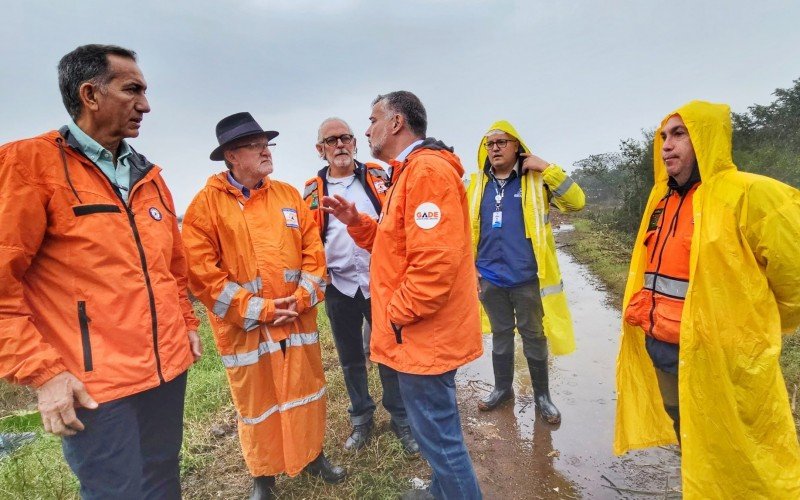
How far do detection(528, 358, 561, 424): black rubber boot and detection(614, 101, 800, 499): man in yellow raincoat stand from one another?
1.46m

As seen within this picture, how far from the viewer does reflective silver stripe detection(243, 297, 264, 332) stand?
244 cm

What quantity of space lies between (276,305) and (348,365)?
3.35ft

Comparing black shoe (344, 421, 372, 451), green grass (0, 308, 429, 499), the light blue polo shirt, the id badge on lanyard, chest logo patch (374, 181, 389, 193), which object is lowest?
green grass (0, 308, 429, 499)

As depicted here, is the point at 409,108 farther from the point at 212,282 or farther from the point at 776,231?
the point at 776,231

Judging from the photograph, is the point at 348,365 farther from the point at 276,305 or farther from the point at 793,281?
the point at 793,281

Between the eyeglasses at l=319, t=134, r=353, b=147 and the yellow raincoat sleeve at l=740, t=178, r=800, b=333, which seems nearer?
the yellow raincoat sleeve at l=740, t=178, r=800, b=333

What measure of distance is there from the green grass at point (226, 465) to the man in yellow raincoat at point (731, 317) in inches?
71.0

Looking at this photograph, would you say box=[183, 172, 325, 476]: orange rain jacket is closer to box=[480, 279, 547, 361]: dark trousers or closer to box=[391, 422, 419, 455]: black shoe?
box=[391, 422, 419, 455]: black shoe

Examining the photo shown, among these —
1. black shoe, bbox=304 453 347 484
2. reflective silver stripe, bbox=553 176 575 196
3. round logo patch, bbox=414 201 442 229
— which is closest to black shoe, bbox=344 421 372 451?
black shoe, bbox=304 453 347 484

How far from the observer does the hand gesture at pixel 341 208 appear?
99.8 inches

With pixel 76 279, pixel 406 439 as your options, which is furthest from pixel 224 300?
pixel 406 439

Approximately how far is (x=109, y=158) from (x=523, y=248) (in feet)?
9.94

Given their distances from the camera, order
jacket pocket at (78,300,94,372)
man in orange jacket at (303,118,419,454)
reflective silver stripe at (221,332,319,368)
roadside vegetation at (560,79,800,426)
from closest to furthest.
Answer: jacket pocket at (78,300,94,372), reflective silver stripe at (221,332,319,368), man in orange jacket at (303,118,419,454), roadside vegetation at (560,79,800,426)

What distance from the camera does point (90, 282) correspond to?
5.61 feet
